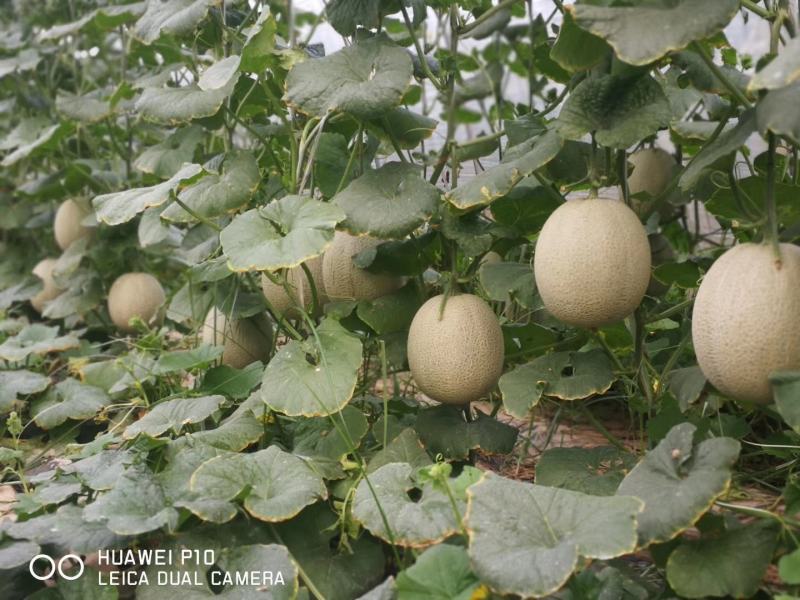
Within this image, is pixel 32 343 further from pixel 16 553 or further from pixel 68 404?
pixel 16 553

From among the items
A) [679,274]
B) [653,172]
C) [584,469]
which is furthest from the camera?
[653,172]

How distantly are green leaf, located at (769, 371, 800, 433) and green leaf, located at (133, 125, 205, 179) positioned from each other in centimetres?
157

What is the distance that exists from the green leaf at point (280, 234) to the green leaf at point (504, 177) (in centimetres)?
22

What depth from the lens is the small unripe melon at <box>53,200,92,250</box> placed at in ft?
10.7

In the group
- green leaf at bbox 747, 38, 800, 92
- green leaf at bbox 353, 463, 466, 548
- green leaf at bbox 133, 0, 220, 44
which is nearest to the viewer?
green leaf at bbox 747, 38, 800, 92

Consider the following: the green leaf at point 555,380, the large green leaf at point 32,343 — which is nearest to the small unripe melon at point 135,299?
the large green leaf at point 32,343

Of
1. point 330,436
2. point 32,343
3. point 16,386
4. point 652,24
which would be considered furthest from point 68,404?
point 652,24

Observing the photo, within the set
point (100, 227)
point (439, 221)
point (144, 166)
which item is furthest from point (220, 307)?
point (100, 227)

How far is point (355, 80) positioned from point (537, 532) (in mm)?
896

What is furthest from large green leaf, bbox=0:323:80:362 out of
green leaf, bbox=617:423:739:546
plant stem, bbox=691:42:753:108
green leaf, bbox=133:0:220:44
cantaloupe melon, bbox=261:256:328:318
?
plant stem, bbox=691:42:753:108

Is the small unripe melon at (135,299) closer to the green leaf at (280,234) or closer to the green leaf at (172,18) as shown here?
the green leaf at (172,18)

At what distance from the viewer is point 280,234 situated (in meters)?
1.66

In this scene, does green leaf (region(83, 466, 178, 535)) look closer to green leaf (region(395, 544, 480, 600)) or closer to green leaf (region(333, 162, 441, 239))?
green leaf (region(395, 544, 480, 600))

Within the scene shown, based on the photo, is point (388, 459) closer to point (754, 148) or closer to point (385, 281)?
point (385, 281)
